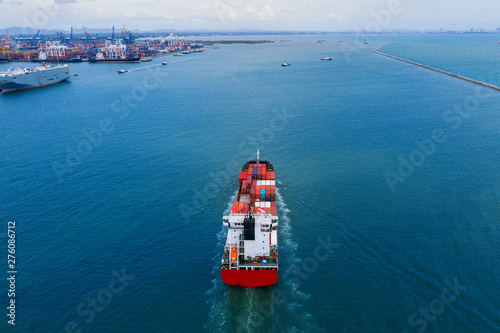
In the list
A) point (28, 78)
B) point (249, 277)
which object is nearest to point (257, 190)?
point (249, 277)

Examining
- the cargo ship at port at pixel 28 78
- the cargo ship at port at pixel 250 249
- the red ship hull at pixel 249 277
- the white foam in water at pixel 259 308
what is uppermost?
the cargo ship at port at pixel 28 78

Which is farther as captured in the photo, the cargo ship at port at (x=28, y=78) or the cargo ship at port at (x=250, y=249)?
the cargo ship at port at (x=28, y=78)

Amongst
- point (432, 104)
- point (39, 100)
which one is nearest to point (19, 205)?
point (39, 100)

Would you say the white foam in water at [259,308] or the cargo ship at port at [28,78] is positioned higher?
the cargo ship at port at [28,78]

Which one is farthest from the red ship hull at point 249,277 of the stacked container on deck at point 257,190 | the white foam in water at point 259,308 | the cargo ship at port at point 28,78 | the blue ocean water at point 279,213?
the cargo ship at port at point 28,78

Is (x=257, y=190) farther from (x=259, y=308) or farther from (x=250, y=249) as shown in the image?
(x=259, y=308)

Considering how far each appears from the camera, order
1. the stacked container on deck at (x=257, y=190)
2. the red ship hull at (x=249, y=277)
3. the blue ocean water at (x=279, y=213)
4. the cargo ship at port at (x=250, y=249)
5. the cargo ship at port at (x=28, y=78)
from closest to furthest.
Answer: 1. the blue ocean water at (x=279, y=213)
2. the red ship hull at (x=249, y=277)
3. the cargo ship at port at (x=250, y=249)
4. the stacked container on deck at (x=257, y=190)
5. the cargo ship at port at (x=28, y=78)

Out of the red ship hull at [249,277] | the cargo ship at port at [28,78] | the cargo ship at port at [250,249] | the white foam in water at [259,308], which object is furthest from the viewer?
the cargo ship at port at [28,78]

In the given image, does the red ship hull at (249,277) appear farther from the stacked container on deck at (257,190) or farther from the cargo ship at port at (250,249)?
the stacked container on deck at (257,190)
